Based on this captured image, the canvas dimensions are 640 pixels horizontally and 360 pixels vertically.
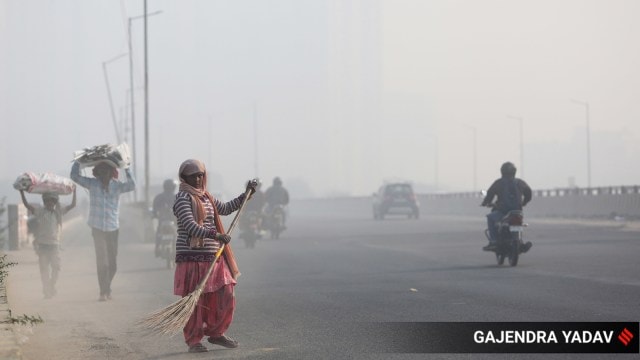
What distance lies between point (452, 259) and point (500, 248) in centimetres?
276

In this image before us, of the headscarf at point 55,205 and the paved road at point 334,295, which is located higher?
the headscarf at point 55,205

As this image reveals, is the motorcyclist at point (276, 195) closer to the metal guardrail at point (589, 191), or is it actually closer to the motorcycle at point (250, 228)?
the motorcycle at point (250, 228)

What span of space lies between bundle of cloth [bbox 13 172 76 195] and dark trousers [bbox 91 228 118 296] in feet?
6.69

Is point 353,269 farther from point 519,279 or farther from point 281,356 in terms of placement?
point 281,356

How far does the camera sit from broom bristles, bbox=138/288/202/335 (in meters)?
9.58

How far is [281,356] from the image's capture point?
9.36 metres

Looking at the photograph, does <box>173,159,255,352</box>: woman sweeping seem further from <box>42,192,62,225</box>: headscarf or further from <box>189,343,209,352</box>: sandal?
<box>42,192,62,225</box>: headscarf

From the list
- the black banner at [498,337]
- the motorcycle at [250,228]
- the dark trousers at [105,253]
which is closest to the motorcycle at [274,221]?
the motorcycle at [250,228]

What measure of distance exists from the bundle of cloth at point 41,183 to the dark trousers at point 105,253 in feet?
6.69

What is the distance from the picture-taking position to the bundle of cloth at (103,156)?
50.1ft

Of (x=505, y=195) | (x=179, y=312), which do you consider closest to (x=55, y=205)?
(x=179, y=312)

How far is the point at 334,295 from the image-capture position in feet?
48.7

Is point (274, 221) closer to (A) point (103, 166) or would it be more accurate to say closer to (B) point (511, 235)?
(B) point (511, 235)

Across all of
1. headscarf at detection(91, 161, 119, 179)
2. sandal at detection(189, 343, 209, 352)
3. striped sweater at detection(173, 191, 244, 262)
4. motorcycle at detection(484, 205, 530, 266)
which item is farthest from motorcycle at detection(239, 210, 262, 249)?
sandal at detection(189, 343, 209, 352)
